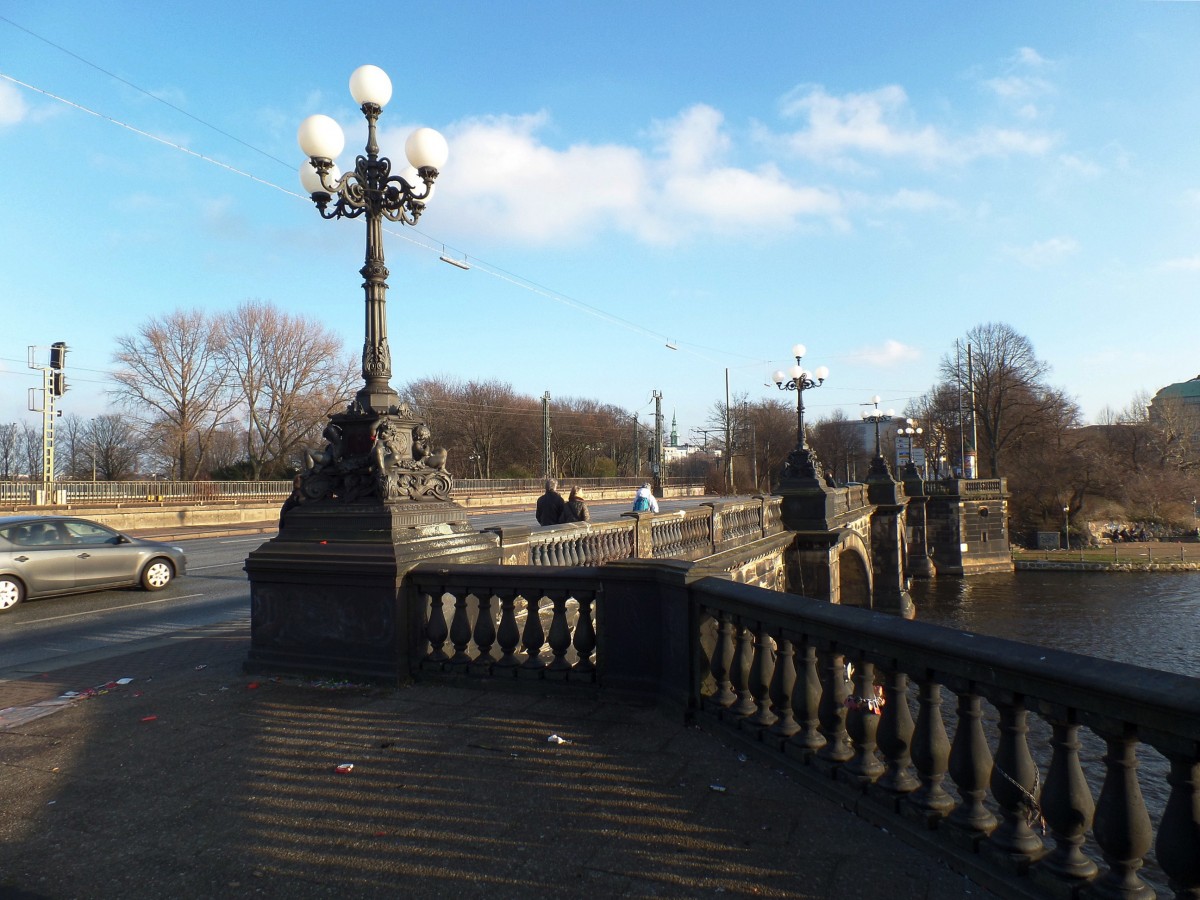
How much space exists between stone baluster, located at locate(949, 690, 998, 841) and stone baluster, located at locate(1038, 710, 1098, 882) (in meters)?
0.27

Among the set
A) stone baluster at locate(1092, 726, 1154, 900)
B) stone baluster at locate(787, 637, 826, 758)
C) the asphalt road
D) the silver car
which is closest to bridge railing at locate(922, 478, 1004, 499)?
the asphalt road

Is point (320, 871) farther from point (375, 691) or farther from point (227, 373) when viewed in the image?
point (227, 373)

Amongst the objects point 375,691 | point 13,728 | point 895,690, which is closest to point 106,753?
point 13,728

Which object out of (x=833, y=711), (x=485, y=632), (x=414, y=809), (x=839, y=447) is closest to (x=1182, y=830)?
(x=833, y=711)

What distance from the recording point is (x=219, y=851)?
3088 millimetres

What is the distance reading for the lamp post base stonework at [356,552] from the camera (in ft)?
18.2

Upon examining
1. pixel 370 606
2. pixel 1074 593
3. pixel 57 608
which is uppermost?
pixel 370 606

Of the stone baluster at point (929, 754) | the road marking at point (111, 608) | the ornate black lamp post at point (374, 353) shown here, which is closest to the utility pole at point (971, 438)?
the road marking at point (111, 608)

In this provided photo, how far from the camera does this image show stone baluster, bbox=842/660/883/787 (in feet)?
11.2

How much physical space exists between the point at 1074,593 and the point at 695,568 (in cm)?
4899

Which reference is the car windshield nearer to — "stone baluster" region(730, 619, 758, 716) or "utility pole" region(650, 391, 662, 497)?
"stone baluster" region(730, 619, 758, 716)

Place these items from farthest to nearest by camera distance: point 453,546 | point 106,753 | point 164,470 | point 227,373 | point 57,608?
point 164,470, point 227,373, point 57,608, point 453,546, point 106,753

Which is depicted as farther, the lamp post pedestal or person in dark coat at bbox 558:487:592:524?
person in dark coat at bbox 558:487:592:524

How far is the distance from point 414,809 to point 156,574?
11.9m
